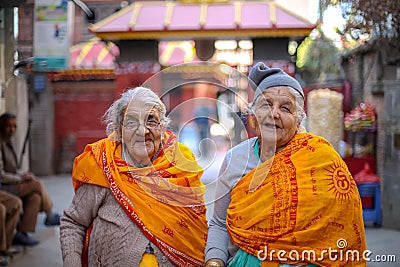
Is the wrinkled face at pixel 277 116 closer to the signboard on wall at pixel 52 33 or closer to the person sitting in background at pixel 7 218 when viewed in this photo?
the signboard on wall at pixel 52 33

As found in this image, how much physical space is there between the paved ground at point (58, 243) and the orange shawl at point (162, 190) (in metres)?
0.08

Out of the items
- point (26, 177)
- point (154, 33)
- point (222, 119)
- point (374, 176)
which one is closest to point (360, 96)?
point (374, 176)

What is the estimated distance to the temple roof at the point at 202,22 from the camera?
6.45m

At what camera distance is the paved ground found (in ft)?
6.43

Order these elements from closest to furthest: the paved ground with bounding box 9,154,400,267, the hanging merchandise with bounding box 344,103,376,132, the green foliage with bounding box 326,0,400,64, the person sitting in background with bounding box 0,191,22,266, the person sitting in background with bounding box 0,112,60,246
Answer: the paved ground with bounding box 9,154,400,267
the green foliage with bounding box 326,0,400,64
the person sitting in background with bounding box 0,191,22,266
the person sitting in background with bounding box 0,112,60,246
the hanging merchandise with bounding box 344,103,376,132

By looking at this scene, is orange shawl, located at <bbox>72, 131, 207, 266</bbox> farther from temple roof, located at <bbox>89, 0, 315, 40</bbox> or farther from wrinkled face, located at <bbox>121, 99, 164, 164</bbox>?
temple roof, located at <bbox>89, 0, 315, 40</bbox>

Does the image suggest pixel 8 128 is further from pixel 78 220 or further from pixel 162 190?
pixel 162 190

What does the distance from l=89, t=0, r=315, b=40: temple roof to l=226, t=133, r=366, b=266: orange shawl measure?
4.82m

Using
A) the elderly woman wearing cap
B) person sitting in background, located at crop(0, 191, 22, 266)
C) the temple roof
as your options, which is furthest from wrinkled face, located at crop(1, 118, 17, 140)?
the elderly woman wearing cap

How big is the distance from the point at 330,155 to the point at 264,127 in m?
0.24

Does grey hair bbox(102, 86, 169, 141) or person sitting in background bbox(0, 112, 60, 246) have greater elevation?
grey hair bbox(102, 86, 169, 141)

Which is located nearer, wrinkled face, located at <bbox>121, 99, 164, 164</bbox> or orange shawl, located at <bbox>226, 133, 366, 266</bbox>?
orange shawl, located at <bbox>226, 133, 366, 266</bbox>

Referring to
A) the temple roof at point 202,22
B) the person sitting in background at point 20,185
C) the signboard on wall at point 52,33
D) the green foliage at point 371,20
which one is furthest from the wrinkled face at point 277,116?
the temple roof at point 202,22

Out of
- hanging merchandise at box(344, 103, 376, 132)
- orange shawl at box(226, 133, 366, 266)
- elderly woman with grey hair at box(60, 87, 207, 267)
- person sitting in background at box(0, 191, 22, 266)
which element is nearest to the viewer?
orange shawl at box(226, 133, 366, 266)
